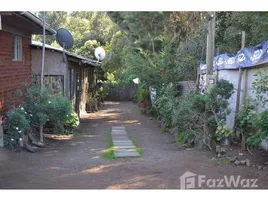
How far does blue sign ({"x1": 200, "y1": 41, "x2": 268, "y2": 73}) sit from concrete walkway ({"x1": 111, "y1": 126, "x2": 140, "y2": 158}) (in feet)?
10.9

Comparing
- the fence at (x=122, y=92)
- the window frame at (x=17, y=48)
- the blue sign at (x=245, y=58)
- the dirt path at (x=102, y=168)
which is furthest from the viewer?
the fence at (x=122, y=92)

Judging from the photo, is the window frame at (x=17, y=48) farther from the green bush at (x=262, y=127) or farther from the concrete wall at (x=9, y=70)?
the green bush at (x=262, y=127)

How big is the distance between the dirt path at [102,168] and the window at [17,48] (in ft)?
9.03

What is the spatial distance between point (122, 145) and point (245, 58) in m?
3.89

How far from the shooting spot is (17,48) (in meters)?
9.98

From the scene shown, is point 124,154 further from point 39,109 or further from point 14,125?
point 39,109

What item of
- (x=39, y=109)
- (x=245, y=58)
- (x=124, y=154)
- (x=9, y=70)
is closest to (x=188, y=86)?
(x=245, y=58)

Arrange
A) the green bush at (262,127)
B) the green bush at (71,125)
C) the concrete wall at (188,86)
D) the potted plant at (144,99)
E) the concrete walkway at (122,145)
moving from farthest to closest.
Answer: the potted plant at (144,99), the concrete wall at (188,86), the green bush at (71,125), the concrete walkway at (122,145), the green bush at (262,127)

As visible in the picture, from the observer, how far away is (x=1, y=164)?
6.43 meters

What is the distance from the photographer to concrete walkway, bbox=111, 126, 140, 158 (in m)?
7.82

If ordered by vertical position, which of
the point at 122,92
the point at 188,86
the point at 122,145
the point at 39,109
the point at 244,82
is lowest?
the point at 122,145

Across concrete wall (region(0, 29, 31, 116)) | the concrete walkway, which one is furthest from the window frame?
the concrete walkway

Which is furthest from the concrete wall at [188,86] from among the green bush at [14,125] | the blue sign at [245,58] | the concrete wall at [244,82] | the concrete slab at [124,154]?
the green bush at [14,125]

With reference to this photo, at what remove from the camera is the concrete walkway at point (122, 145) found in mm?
7821
